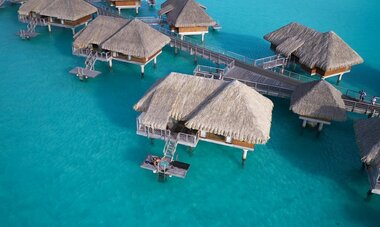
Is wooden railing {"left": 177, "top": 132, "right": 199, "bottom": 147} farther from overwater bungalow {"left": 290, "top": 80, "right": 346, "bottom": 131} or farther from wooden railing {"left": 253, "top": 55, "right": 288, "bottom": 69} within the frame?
wooden railing {"left": 253, "top": 55, "right": 288, "bottom": 69}

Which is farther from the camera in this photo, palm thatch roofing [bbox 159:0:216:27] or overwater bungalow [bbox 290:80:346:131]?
palm thatch roofing [bbox 159:0:216:27]

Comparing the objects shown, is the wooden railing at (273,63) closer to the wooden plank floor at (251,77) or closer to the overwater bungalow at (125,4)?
the wooden plank floor at (251,77)

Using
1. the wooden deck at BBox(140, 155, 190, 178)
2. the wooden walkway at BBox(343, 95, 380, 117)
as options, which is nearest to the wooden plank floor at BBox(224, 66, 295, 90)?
the wooden walkway at BBox(343, 95, 380, 117)

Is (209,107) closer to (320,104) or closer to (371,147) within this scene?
(320,104)

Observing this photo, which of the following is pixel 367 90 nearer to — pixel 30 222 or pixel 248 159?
pixel 248 159

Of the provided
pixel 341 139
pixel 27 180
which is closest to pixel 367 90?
pixel 341 139
